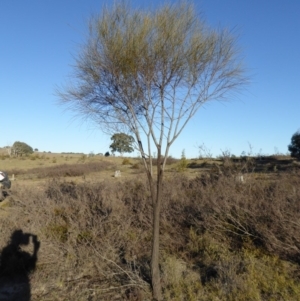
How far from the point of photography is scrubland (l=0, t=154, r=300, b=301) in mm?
6910

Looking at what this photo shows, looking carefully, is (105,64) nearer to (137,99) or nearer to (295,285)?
(137,99)

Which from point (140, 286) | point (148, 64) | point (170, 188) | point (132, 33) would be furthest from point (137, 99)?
point (170, 188)

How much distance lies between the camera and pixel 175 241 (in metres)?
8.98

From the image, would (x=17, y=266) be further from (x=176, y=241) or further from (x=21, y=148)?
(x=21, y=148)

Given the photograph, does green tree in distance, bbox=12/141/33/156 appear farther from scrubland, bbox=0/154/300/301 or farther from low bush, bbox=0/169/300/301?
low bush, bbox=0/169/300/301

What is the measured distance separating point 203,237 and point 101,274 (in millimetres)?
2295

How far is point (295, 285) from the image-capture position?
649 cm

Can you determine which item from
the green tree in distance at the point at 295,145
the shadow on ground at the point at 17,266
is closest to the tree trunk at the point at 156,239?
the shadow on ground at the point at 17,266

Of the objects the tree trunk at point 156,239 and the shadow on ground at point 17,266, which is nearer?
the tree trunk at point 156,239

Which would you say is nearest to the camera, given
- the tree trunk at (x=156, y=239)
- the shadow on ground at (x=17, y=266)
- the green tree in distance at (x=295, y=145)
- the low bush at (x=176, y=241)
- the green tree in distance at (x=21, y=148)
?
the tree trunk at (x=156, y=239)

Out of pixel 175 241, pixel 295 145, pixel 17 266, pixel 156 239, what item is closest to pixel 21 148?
pixel 295 145

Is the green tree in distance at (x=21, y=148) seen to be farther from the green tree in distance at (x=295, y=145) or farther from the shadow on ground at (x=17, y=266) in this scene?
the shadow on ground at (x=17, y=266)

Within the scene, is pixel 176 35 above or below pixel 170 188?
→ above

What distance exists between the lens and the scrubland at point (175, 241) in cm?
691
